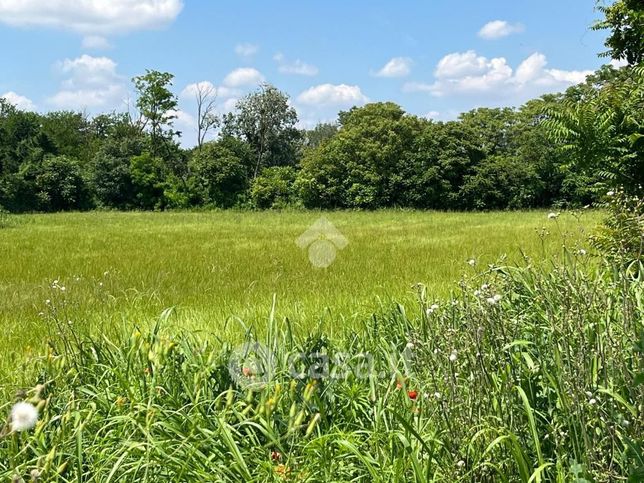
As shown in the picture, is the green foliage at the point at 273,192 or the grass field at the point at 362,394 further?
the green foliage at the point at 273,192

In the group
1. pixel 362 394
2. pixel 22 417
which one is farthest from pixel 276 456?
pixel 22 417

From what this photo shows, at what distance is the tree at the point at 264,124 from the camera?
40375 mm

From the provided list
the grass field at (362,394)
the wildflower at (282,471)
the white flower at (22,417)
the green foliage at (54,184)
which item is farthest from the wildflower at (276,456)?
the green foliage at (54,184)

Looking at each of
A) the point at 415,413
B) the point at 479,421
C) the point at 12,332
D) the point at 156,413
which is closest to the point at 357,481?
the point at 415,413

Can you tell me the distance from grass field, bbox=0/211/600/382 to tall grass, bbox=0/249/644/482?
0.75m

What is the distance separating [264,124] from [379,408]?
130 ft

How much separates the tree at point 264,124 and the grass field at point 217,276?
25.4 m

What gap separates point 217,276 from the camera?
316 inches

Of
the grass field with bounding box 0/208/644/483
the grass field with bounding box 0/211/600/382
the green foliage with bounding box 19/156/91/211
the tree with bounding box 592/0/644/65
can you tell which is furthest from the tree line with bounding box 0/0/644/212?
the grass field with bounding box 0/208/644/483

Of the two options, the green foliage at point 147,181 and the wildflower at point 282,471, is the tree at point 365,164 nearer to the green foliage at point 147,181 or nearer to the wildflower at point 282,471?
the green foliage at point 147,181

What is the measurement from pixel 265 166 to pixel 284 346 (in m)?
38.3

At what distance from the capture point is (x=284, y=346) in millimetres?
2773

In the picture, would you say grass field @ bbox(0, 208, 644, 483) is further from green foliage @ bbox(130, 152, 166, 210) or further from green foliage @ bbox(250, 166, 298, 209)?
green foliage @ bbox(130, 152, 166, 210)

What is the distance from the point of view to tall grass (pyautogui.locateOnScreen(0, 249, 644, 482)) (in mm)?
1823
